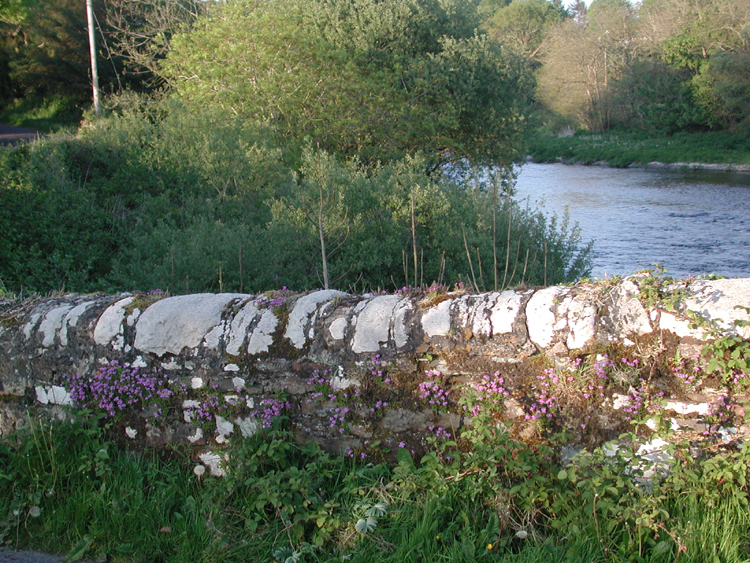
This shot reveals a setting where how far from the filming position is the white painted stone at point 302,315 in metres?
3.03

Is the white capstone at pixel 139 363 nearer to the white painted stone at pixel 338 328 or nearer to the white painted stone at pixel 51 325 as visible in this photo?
the white painted stone at pixel 51 325

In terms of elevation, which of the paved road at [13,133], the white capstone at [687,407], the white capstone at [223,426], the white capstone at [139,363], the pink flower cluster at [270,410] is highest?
the paved road at [13,133]

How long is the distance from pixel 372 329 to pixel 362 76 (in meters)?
18.4

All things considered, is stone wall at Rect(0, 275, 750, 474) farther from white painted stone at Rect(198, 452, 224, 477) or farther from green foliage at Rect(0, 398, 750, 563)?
green foliage at Rect(0, 398, 750, 563)

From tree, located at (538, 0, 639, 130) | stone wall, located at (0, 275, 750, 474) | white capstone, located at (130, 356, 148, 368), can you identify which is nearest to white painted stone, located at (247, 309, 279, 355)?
stone wall, located at (0, 275, 750, 474)

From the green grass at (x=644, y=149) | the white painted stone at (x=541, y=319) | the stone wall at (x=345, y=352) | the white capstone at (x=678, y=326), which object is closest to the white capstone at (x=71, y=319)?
the stone wall at (x=345, y=352)

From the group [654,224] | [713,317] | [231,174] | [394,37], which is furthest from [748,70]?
[713,317]

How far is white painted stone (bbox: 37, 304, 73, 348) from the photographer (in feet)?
10.9

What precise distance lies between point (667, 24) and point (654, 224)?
1365 inches

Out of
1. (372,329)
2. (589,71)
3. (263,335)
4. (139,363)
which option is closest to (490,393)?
(372,329)

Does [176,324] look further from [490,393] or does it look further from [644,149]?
[644,149]

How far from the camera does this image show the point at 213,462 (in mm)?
3043

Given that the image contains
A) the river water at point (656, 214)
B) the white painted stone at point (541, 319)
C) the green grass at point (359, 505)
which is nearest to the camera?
the green grass at point (359, 505)

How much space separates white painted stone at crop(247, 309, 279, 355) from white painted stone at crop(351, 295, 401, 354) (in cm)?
41
